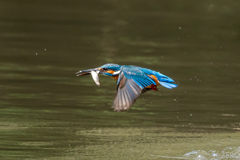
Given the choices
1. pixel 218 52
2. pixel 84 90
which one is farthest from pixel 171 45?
pixel 84 90

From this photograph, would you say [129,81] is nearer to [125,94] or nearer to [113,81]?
[125,94]

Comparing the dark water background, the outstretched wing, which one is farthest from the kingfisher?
the dark water background

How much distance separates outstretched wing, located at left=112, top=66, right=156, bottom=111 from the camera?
174 inches

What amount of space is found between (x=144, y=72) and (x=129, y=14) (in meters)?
6.62

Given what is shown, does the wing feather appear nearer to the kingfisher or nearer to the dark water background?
the kingfisher

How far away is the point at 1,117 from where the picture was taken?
6223 mm

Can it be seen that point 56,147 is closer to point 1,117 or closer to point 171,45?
point 1,117

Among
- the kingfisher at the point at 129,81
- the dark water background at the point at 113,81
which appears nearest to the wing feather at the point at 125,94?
the kingfisher at the point at 129,81

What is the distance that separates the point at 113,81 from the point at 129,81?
354 cm

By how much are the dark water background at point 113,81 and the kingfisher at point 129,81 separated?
79 cm

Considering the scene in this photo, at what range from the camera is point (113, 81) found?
827 centimetres

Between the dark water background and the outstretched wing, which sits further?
the dark water background

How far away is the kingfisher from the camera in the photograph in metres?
4.47

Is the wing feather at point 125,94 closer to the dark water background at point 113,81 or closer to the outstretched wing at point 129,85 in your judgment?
the outstretched wing at point 129,85
